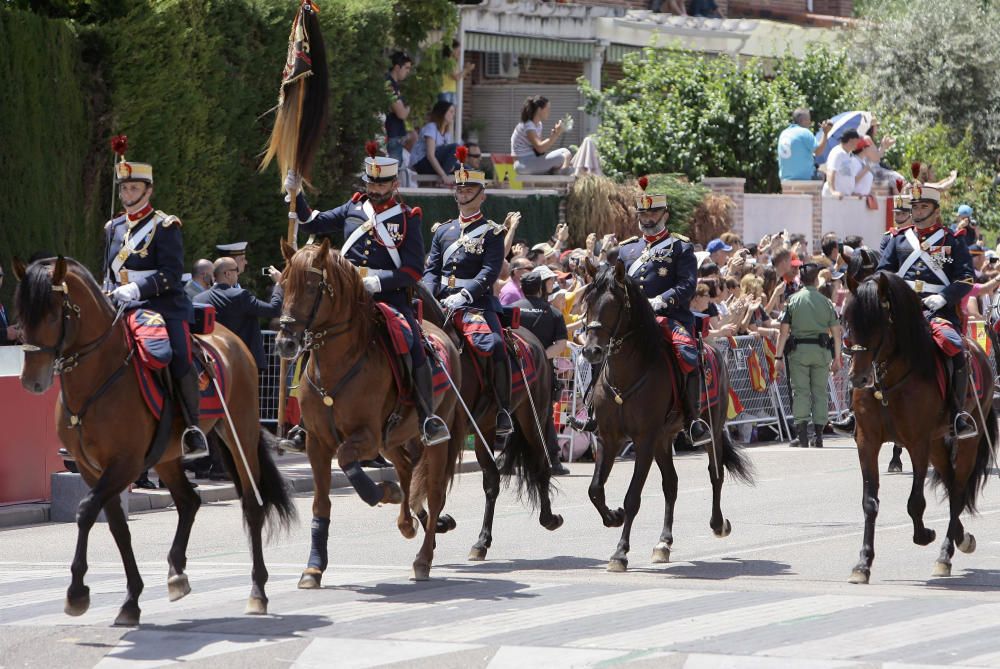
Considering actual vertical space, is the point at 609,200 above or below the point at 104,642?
above

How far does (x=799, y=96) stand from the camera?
33875 millimetres

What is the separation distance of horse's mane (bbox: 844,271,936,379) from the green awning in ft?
79.0

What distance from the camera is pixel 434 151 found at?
85.6 feet

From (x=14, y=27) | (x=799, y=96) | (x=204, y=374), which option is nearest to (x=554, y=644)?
(x=204, y=374)

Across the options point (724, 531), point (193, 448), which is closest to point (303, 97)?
point (193, 448)

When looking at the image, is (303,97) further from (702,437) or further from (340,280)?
(702,437)

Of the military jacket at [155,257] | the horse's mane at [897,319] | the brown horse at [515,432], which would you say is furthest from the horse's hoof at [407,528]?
the horse's mane at [897,319]

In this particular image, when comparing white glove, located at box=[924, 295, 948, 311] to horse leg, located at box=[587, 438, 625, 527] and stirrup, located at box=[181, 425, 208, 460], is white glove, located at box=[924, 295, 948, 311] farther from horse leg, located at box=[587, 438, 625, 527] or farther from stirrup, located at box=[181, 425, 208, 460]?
stirrup, located at box=[181, 425, 208, 460]

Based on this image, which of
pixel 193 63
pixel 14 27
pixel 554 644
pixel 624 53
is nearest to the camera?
pixel 554 644

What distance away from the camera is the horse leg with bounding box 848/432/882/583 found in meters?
11.4

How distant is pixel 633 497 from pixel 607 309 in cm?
134

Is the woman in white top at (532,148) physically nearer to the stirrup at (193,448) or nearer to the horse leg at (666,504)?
the horse leg at (666,504)

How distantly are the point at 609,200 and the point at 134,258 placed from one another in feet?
54.4

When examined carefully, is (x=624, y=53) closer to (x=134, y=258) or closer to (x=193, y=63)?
(x=193, y=63)
